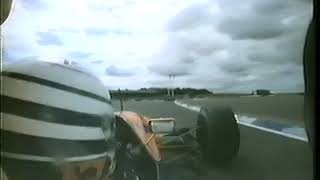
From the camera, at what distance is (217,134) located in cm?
130

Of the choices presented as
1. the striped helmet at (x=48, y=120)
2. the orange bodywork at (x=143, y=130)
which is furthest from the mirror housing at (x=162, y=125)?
the striped helmet at (x=48, y=120)

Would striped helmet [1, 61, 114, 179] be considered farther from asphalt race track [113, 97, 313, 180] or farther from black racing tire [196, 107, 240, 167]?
black racing tire [196, 107, 240, 167]

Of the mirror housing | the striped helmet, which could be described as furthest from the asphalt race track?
the striped helmet

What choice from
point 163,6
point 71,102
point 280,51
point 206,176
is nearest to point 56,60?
point 71,102

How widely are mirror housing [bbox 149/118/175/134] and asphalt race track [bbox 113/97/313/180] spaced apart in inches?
0.5

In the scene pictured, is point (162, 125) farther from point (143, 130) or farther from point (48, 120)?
point (48, 120)

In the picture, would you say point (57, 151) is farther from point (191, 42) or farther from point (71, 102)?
point (191, 42)

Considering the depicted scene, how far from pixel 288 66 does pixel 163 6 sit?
0.37 m

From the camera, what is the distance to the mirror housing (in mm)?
1254

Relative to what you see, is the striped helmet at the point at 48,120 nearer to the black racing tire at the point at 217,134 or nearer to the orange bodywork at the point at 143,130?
the orange bodywork at the point at 143,130

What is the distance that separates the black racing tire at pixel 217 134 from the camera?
1283 mm

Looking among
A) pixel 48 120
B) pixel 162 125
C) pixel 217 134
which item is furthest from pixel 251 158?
pixel 48 120

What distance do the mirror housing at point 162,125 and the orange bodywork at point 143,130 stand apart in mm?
13

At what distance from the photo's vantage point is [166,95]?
1.27 metres
